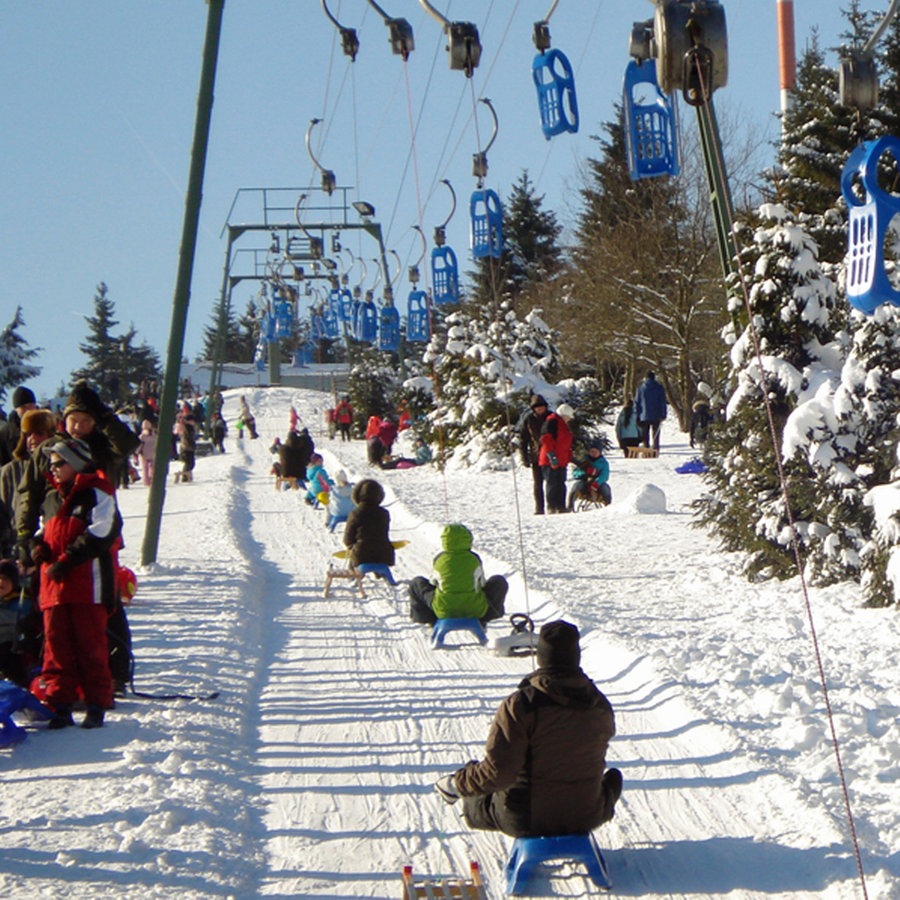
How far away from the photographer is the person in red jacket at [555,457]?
20.1 meters

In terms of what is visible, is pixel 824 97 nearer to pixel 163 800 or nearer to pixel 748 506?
pixel 748 506

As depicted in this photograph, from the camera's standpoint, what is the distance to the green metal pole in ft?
50.1

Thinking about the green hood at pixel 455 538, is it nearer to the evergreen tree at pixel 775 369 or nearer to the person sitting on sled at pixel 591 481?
the evergreen tree at pixel 775 369

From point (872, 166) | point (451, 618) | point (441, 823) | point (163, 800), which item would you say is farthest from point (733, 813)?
point (451, 618)

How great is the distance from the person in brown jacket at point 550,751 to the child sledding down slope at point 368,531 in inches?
339

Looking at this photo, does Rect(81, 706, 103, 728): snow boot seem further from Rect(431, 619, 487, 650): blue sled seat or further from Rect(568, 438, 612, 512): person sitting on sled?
Rect(568, 438, 612, 512): person sitting on sled

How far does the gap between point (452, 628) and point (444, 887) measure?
5.65 meters

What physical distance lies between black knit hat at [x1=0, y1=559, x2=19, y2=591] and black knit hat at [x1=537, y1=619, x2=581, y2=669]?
4449 millimetres

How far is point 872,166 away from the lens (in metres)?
4.87

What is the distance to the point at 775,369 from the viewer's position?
42.8 ft

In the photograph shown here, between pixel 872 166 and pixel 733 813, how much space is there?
329 centimetres

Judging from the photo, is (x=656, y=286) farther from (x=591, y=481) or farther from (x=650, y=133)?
(x=650, y=133)

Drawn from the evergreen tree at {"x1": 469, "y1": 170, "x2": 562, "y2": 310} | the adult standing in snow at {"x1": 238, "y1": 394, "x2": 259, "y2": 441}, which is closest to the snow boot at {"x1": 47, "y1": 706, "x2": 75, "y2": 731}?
the adult standing in snow at {"x1": 238, "y1": 394, "x2": 259, "y2": 441}

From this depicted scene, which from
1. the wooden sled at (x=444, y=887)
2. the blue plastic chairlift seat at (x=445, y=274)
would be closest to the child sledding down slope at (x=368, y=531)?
the blue plastic chairlift seat at (x=445, y=274)
